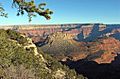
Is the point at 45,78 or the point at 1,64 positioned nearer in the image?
the point at 1,64

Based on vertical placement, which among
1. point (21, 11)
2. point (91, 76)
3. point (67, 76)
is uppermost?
point (21, 11)

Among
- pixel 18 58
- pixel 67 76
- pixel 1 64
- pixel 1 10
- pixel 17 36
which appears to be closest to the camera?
pixel 1 10

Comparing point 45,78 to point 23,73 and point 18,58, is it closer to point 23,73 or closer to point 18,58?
point 18,58

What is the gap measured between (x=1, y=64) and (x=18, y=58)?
1136 centimetres

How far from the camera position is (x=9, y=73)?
1364 inches

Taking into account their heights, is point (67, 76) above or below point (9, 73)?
below

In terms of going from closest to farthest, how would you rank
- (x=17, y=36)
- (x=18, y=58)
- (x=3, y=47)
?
(x=3, y=47) → (x=18, y=58) → (x=17, y=36)

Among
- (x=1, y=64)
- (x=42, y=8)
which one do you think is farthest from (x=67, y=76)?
(x=42, y=8)

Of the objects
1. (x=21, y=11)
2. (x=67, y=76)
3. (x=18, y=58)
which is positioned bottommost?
(x=67, y=76)

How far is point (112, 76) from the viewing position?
160 metres

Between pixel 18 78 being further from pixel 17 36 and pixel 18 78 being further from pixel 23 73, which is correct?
pixel 17 36

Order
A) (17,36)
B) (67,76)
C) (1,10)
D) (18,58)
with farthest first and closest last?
(17,36), (67,76), (18,58), (1,10)

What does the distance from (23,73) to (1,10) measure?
612 inches

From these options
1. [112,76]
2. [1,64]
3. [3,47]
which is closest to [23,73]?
[1,64]
